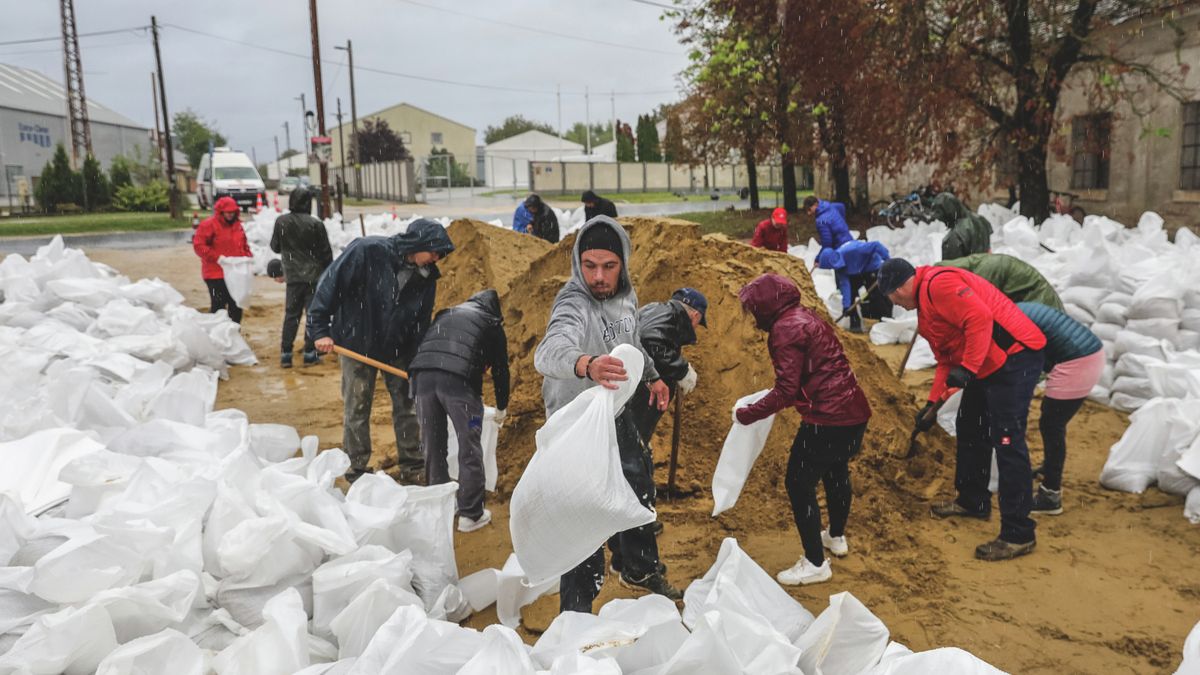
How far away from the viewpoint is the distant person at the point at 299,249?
6.91 m

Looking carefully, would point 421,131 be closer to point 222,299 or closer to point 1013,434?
point 222,299

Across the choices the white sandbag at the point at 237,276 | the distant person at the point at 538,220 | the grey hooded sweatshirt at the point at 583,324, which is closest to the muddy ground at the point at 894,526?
the grey hooded sweatshirt at the point at 583,324

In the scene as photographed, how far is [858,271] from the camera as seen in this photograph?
26.3 ft

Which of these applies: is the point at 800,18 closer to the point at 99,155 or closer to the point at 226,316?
the point at 226,316

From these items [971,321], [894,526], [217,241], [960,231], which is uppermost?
[217,241]

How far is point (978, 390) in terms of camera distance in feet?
13.0

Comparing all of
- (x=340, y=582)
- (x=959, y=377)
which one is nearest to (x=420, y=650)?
(x=340, y=582)

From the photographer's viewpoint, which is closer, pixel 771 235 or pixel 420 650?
pixel 420 650

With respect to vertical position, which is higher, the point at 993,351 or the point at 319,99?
the point at 319,99

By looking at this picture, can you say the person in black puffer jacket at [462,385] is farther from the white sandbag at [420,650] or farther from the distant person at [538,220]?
the distant person at [538,220]

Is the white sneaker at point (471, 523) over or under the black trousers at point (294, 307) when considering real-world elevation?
under

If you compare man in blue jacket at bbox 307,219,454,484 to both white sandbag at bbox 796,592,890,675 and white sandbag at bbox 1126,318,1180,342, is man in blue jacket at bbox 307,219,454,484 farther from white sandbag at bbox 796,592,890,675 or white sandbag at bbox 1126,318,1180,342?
white sandbag at bbox 1126,318,1180,342

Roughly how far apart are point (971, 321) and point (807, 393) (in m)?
0.87

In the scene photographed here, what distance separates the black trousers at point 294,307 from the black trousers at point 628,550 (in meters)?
4.70
